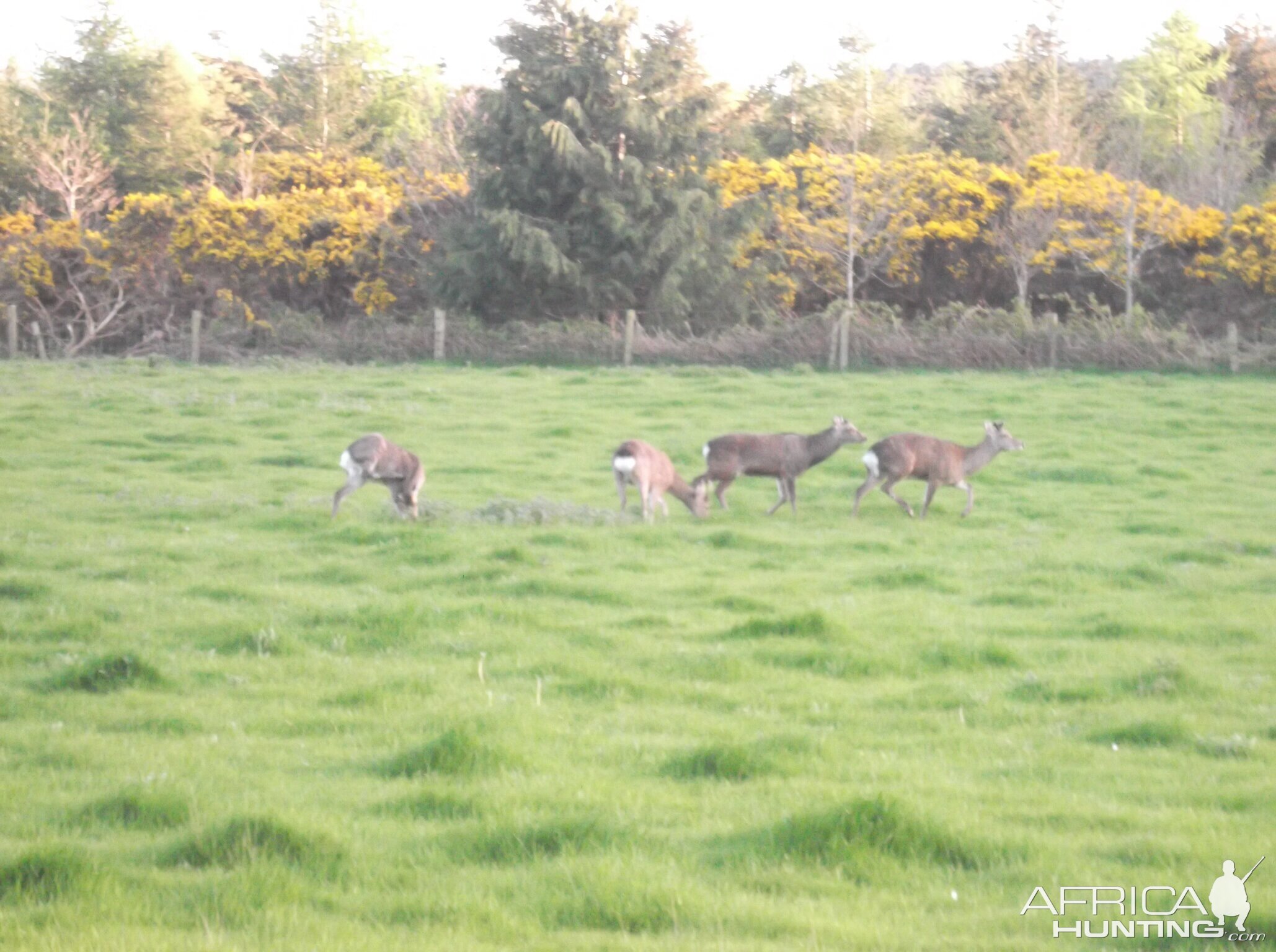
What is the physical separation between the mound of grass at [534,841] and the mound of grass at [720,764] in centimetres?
106

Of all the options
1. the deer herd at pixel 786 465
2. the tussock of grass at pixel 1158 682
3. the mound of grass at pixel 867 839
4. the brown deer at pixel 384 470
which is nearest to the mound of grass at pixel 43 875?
the mound of grass at pixel 867 839

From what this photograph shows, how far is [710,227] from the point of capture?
39469 millimetres

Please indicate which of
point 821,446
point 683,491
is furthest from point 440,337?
point 683,491

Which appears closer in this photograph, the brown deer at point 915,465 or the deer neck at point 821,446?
the brown deer at point 915,465

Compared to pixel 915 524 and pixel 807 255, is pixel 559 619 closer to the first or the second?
pixel 915 524

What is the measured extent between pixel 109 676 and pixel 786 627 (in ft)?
15.7

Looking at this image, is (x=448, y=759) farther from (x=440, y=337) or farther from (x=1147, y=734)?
(x=440, y=337)

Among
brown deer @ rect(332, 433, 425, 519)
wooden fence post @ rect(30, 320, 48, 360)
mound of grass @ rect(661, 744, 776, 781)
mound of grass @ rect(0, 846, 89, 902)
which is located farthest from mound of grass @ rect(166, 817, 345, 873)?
wooden fence post @ rect(30, 320, 48, 360)

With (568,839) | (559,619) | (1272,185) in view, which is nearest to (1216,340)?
(1272,185)

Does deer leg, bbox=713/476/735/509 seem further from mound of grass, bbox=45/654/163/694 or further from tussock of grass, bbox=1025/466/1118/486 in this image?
mound of grass, bbox=45/654/163/694

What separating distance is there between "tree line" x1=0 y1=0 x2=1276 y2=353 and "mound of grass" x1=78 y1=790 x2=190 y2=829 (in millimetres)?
29368

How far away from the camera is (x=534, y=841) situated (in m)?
6.00

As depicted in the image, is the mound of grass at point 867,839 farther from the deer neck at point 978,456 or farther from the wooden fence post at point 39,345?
the wooden fence post at point 39,345

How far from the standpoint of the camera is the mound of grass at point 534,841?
232 inches
